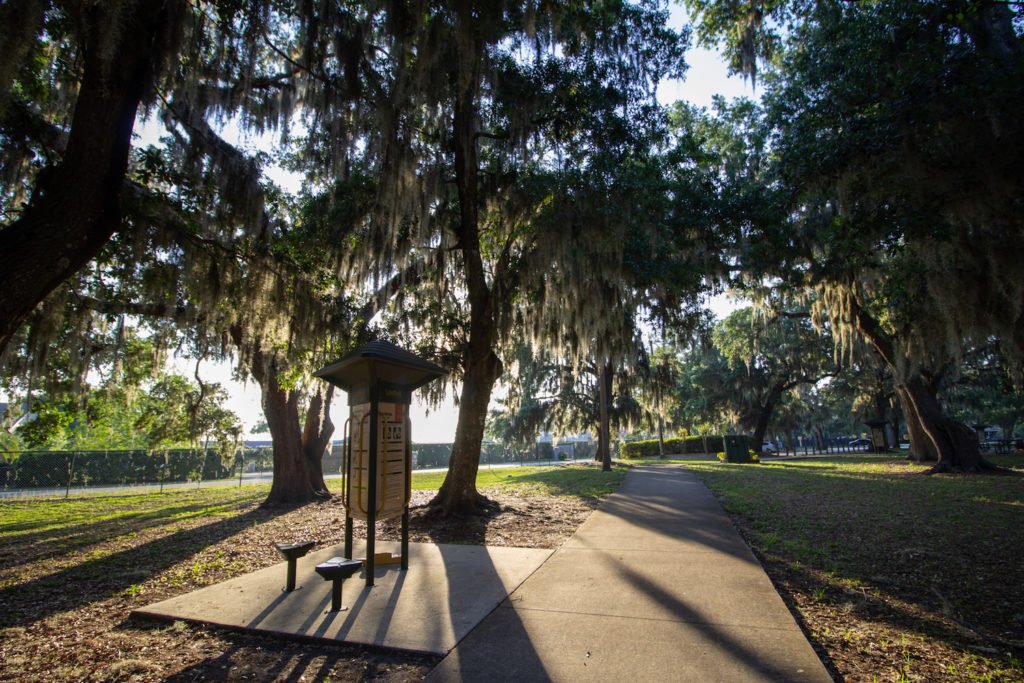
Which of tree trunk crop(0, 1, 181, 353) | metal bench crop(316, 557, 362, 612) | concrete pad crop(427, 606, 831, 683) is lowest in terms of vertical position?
concrete pad crop(427, 606, 831, 683)

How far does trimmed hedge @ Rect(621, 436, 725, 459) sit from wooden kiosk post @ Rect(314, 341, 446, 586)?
94.1 feet

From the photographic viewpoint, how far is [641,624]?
Result: 10.8 ft

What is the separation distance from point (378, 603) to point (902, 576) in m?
4.56

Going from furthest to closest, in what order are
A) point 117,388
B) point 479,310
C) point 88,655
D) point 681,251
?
point 117,388 < point 681,251 < point 479,310 < point 88,655

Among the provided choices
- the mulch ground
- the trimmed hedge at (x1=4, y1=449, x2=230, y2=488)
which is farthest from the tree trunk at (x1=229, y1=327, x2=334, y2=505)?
the trimmed hedge at (x1=4, y1=449, x2=230, y2=488)

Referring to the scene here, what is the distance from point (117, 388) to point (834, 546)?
14.9 metres

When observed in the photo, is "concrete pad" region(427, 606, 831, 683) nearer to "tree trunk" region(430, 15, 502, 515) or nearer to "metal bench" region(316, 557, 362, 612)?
"metal bench" region(316, 557, 362, 612)

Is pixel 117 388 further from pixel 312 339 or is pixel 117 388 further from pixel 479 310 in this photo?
pixel 479 310

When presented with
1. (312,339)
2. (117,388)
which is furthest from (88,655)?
(117,388)

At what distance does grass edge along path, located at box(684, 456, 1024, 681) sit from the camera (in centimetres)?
283

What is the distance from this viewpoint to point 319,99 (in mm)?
7098

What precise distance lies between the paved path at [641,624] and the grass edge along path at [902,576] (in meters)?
0.31

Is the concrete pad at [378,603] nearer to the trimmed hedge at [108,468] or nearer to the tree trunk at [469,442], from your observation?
the tree trunk at [469,442]

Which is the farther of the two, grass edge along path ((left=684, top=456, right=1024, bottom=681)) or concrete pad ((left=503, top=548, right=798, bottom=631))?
concrete pad ((left=503, top=548, right=798, bottom=631))
